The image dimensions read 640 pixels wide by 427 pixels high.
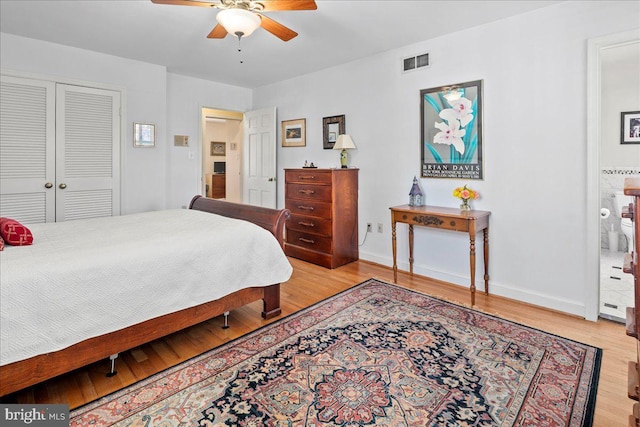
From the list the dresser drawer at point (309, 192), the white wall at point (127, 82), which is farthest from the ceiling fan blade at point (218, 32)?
the white wall at point (127, 82)

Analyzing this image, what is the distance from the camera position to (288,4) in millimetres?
2285

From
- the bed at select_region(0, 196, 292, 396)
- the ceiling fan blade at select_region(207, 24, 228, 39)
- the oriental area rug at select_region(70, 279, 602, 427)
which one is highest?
the ceiling fan blade at select_region(207, 24, 228, 39)

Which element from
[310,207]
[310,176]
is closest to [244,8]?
[310,176]

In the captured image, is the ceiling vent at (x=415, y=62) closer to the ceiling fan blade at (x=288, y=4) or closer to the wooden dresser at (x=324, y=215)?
the wooden dresser at (x=324, y=215)

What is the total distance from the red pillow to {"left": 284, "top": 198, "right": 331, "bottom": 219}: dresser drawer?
2674 mm

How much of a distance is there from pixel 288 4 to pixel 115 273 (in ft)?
6.58

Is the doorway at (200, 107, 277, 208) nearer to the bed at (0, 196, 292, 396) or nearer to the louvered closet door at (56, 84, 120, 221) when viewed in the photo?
the louvered closet door at (56, 84, 120, 221)

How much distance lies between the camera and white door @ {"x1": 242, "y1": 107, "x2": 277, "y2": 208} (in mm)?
5258

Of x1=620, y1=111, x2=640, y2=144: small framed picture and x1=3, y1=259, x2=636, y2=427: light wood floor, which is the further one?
x1=620, y1=111, x2=640, y2=144: small framed picture

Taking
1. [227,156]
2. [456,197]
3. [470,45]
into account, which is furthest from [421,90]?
[227,156]

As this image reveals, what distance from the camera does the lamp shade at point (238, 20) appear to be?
2.22m

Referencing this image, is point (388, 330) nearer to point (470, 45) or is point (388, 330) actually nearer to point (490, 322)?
point (490, 322)

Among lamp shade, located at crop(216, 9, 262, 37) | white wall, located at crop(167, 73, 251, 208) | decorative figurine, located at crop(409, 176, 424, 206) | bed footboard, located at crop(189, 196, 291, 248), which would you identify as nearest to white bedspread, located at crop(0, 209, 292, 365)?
bed footboard, located at crop(189, 196, 291, 248)

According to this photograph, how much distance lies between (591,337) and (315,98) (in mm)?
3925
